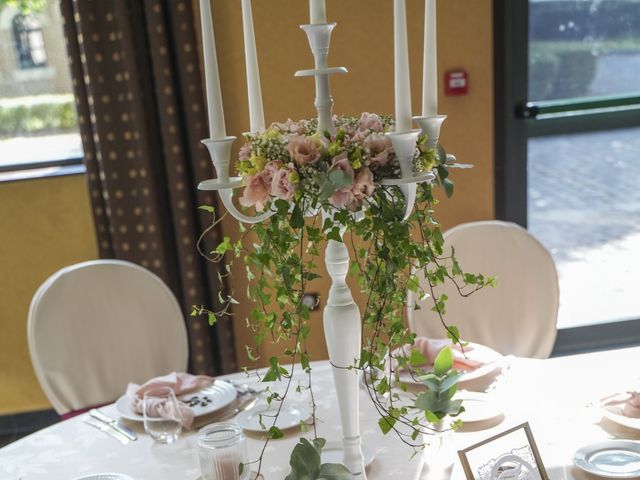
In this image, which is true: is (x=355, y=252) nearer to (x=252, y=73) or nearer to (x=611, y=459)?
(x=252, y=73)

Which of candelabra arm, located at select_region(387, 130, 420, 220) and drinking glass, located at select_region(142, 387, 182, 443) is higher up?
candelabra arm, located at select_region(387, 130, 420, 220)

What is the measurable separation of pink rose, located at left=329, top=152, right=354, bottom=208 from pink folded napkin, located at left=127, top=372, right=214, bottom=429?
26.4 inches

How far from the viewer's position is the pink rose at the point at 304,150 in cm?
109

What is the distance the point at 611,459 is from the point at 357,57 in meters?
1.83

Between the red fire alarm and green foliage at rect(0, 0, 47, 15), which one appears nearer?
the red fire alarm

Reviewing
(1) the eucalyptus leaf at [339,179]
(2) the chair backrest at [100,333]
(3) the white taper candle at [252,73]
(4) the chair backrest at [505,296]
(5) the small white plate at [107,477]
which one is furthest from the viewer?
(4) the chair backrest at [505,296]

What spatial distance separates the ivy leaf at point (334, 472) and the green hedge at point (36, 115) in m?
2.37

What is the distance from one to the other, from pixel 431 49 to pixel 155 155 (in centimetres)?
180

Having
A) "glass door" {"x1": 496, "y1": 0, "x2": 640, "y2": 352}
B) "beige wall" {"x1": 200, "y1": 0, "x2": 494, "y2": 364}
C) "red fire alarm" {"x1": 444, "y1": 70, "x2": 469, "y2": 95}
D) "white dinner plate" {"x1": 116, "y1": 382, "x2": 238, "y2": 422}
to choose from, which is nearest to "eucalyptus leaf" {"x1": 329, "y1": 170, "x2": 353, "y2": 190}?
"white dinner plate" {"x1": 116, "y1": 382, "x2": 238, "y2": 422}

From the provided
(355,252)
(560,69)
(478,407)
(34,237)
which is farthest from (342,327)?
(560,69)

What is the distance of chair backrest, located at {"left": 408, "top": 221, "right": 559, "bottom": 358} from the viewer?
218 cm

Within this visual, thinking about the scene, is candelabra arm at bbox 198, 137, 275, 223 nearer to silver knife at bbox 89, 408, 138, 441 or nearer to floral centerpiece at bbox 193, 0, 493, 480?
floral centerpiece at bbox 193, 0, 493, 480

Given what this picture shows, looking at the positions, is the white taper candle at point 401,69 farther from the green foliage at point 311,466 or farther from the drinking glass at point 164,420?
the drinking glass at point 164,420

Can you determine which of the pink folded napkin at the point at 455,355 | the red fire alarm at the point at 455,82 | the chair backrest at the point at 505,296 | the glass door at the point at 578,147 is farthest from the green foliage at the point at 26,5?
the pink folded napkin at the point at 455,355
